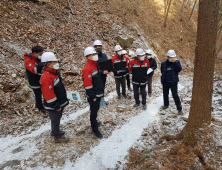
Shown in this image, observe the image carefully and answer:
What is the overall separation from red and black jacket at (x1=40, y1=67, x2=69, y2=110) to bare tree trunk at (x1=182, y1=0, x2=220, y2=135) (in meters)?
3.36

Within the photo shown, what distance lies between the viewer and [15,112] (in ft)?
16.5

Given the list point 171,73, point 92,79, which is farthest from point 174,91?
point 92,79

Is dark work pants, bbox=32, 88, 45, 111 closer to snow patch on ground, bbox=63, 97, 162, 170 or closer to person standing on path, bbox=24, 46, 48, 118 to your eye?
person standing on path, bbox=24, 46, 48, 118

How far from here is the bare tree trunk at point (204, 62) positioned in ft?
9.09

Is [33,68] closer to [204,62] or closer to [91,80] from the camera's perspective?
[91,80]

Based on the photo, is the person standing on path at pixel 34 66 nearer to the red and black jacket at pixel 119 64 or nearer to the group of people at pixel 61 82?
the group of people at pixel 61 82

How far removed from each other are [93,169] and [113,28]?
1222cm

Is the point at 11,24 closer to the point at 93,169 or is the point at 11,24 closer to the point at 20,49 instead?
the point at 20,49

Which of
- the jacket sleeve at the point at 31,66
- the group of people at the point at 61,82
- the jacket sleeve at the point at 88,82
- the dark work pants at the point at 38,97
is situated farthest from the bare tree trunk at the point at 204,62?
the dark work pants at the point at 38,97

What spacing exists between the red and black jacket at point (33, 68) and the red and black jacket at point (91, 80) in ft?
5.72

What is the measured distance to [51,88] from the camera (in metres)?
3.33

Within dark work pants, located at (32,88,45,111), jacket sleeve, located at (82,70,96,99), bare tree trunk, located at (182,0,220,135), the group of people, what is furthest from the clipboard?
bare tree trunk, located at (182,0,220,135)

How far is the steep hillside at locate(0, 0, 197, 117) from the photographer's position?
6149 millimetres

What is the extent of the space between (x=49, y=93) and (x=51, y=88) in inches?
5.2
